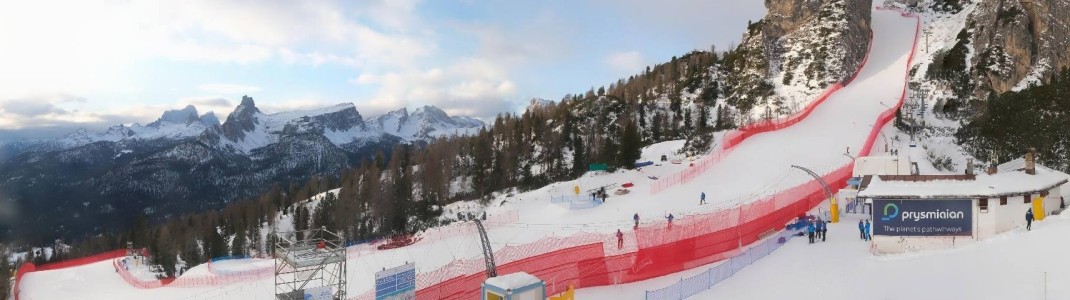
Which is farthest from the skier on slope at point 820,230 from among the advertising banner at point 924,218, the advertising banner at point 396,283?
the advertising banner at point 396,283

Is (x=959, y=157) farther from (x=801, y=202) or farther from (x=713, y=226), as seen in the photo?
(x=713, y=226)

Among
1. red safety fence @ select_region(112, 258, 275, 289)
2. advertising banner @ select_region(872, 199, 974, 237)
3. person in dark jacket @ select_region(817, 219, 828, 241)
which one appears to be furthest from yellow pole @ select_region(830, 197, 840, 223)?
red safety fence @ select_region(112, 258, 275, 289)

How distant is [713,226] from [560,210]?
13.8 metres

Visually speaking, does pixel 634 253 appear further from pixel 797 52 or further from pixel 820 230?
pixel 797 52

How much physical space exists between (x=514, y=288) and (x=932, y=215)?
16795 mm

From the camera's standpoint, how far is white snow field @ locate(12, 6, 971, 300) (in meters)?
34.9

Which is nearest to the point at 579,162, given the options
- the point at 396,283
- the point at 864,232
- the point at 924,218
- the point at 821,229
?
the point at 821,229

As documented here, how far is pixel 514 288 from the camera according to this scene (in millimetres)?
17656

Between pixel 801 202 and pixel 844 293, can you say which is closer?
pixel 844 293

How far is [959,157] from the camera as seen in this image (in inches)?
2021

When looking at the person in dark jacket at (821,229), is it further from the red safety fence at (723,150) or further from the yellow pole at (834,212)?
the red safety fence at (723,150)

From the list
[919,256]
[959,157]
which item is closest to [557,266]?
[919,256]

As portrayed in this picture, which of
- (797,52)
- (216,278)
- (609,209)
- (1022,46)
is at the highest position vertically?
(797,52)

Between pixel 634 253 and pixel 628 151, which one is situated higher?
pixel 628 151
